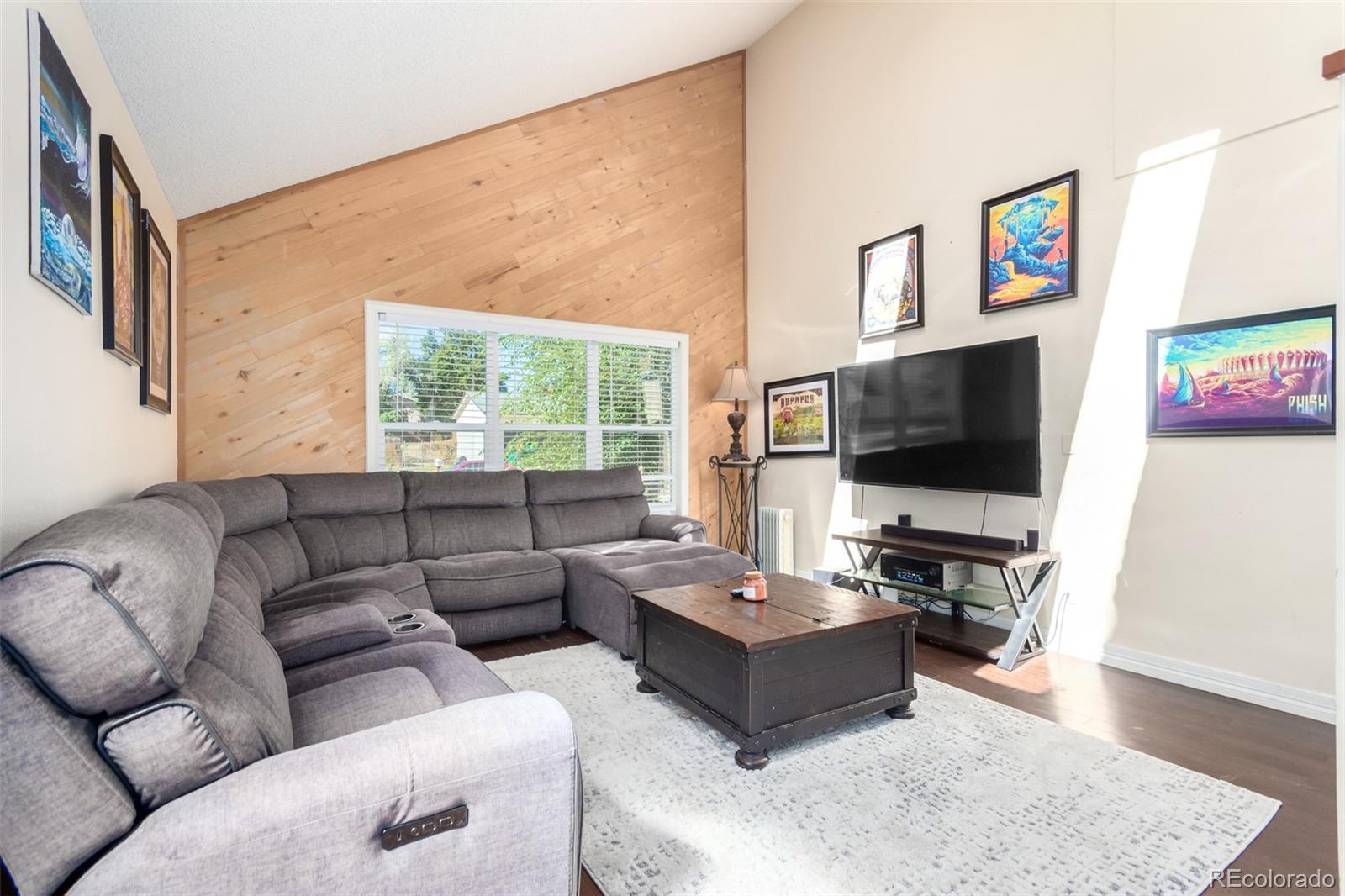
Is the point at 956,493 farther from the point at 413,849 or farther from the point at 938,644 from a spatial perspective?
the point at 413,849

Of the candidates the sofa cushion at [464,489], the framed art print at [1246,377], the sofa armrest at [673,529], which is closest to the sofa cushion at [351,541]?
the sofa cushion at [464,489]

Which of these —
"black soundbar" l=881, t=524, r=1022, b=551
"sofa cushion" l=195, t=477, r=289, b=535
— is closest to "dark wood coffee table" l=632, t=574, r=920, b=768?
"black soundbar" l=881, t=524, r=1022, b=551

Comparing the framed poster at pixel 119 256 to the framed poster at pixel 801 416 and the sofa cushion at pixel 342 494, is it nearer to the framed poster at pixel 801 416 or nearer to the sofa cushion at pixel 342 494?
the sofa cushion at pixel 342 494

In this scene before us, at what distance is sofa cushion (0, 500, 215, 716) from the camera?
815 mm

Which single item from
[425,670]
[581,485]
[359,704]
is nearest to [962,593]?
[581,485]

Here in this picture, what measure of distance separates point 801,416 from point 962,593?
6.46 ft

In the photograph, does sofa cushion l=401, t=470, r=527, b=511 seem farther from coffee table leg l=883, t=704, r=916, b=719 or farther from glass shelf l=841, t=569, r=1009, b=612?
coffee table leg l=883, t=704, r=916, b=719

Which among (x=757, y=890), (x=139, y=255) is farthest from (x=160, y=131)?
(x=757, y=890)

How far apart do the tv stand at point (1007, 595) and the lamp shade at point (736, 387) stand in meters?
1.78

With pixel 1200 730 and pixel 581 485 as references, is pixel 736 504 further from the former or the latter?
pixel 1200 730

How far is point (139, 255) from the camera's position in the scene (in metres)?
2.29

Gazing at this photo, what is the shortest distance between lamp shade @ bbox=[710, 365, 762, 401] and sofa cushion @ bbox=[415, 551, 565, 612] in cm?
216

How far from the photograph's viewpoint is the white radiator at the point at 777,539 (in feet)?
16.8

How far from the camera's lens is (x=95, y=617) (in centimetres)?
84
